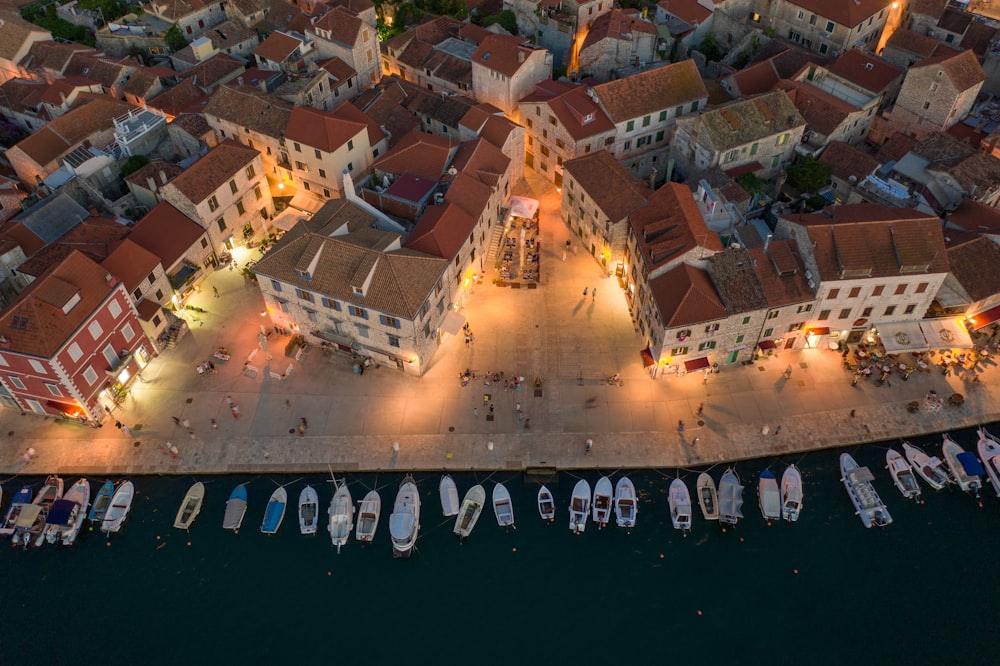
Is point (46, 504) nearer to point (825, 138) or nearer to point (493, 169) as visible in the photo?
point (493, 169)

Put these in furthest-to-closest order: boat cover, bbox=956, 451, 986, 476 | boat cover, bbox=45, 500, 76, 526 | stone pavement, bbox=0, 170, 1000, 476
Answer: stone pavement, bbox=0, 170, 1000, 476
boat cover, bbox=956, 451, 986, 476
boat cover, bbox=45, 500, 76, 526

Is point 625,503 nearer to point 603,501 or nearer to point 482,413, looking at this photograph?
point 603,501

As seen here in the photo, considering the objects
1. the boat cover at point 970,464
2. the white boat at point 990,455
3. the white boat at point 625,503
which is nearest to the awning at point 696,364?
the white boat at point 625,503

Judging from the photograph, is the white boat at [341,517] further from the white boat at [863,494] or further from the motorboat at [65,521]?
the white boat at [863,494]

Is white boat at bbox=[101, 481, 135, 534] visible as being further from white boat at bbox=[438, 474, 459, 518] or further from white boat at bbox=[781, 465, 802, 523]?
white boat at bbox=[781, 465, 802, 523]

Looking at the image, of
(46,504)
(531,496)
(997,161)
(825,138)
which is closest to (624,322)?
(531,496)

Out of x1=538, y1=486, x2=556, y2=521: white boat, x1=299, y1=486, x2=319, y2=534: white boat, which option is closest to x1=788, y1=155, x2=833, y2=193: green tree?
x1=538, y1=486, x2=556, y2=521: white boat

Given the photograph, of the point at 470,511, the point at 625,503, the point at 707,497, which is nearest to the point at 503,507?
the point at 470,511
